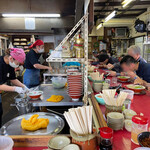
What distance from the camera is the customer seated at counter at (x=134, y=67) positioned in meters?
2.89

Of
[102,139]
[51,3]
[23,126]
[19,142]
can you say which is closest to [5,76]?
[23,126]

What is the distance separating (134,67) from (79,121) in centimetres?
244

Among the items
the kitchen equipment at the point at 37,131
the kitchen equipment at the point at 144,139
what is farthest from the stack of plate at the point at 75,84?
the kitchen equipment at the point at 144,139

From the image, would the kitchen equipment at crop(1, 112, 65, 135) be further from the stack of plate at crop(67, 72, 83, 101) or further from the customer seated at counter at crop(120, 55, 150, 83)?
the customer seated at counter at crop(120, 55, 150, 83)

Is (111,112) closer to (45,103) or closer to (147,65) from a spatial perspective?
(45,103)

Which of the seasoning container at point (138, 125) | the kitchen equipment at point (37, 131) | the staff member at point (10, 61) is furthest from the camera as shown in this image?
the staff member at point (10, 61)

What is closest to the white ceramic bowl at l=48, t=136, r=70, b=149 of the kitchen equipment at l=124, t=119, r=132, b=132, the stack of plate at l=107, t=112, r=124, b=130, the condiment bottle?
the condiment bottle

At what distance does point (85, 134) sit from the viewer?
93 centimetres

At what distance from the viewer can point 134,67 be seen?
301 centimetres

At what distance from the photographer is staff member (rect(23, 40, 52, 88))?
3742 millimetres

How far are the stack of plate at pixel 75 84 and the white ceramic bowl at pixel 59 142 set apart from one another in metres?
1.01

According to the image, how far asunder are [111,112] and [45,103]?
1109mm

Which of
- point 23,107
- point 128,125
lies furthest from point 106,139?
point 23,107

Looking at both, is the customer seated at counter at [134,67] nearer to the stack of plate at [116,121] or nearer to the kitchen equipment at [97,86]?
the kitchen equipment at [97,86]
